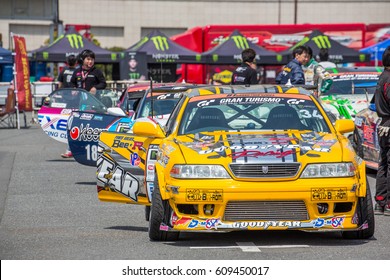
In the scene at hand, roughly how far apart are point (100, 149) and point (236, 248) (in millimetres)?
2164

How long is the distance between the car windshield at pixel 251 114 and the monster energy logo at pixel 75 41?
2506 centimetres

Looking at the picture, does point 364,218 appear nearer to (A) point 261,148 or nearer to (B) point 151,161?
(A) point 261,148

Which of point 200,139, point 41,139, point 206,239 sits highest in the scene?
point 200,139

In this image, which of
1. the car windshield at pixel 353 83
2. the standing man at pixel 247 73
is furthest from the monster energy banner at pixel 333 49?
the standing man at pixel 247 73

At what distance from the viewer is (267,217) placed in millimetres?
8523

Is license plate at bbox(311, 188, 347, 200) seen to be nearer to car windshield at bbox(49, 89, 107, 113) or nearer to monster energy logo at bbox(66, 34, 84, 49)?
car windshield at bbox(49, 89, 107, 113)

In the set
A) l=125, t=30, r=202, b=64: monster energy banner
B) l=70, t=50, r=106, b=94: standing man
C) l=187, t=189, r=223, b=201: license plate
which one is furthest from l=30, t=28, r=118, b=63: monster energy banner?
l=187, t=189, r=223, b=201: license plate

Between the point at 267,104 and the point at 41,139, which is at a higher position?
the point at 267,104

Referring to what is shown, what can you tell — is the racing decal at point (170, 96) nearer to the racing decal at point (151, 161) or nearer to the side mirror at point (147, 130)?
the racing decal at point (151, 161)

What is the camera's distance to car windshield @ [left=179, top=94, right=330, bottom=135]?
378 inches

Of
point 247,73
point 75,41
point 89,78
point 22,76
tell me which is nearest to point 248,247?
point 247,73

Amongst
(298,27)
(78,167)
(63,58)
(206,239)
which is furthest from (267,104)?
(298,27)

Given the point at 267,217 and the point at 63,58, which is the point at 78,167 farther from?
the point at 63,58

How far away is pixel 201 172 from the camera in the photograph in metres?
8.55
